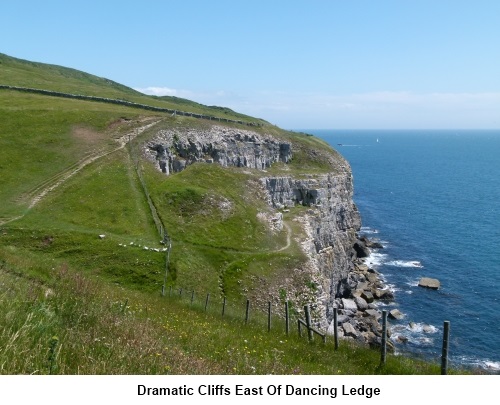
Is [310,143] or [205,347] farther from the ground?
[310,143]

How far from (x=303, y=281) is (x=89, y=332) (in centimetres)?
4638

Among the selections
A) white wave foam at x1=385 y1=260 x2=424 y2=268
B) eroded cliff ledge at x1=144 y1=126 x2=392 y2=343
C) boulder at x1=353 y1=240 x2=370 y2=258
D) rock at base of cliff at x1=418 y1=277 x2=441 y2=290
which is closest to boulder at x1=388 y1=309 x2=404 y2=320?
eroded cliff ledge at x1=144 y1=126 x2=392 y2=343

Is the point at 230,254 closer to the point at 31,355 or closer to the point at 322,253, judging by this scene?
the point at 322,253

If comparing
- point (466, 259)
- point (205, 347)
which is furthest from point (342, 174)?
point (205, 347)

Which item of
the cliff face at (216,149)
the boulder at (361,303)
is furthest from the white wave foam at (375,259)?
the cliff face at (216,149)

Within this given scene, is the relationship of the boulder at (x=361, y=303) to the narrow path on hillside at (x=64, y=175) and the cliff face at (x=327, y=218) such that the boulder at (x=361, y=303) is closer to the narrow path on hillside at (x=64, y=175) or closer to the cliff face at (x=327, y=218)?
the cliff face at (x=327, y=218)

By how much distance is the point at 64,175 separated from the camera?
64.1 m

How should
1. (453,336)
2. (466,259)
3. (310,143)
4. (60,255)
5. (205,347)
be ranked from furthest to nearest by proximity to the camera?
(310,143) → (466,259) → (453,336) → (60,255) → (205,347)

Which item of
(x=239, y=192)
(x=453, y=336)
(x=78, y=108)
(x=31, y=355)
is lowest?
(x=453, y=336)

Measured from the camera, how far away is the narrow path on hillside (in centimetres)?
5795

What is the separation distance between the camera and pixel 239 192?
7456 cm

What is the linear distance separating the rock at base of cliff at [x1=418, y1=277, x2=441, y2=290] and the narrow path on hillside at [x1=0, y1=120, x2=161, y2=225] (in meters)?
62.8

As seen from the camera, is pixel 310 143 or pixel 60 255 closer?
pixel 60 255

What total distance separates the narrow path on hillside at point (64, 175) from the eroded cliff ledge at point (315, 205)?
15.6 feet
